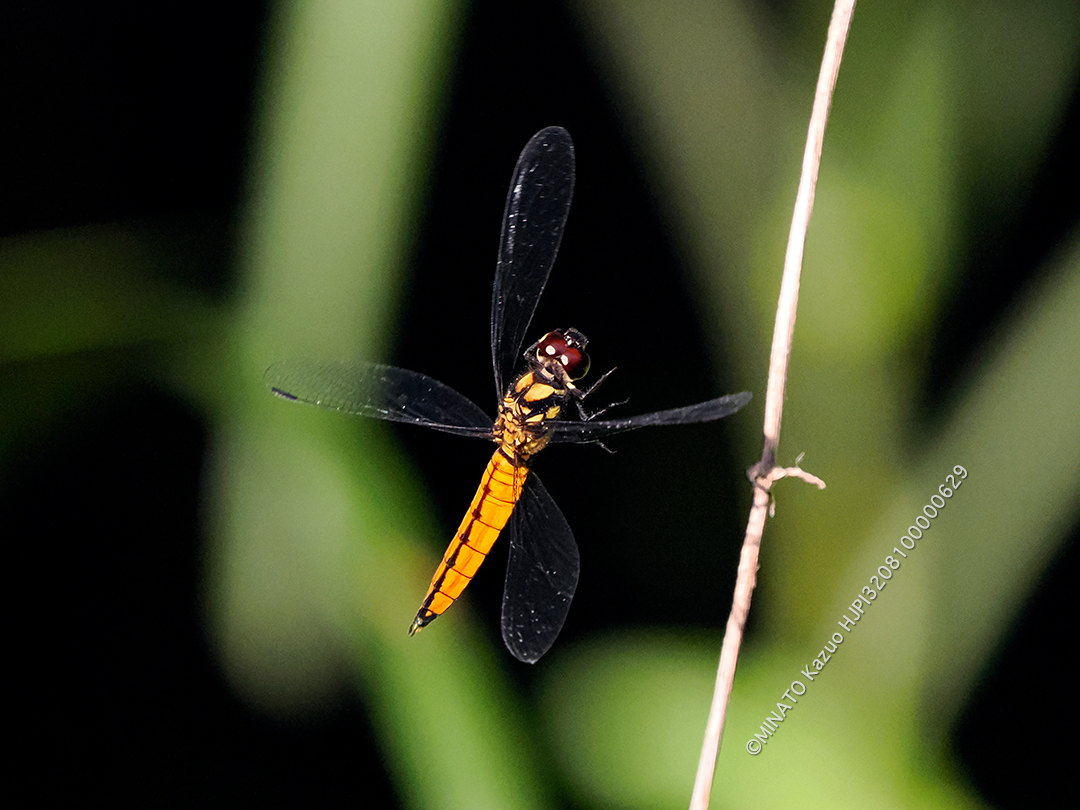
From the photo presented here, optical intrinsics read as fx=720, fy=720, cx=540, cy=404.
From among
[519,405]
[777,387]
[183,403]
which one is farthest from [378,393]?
[777,387]

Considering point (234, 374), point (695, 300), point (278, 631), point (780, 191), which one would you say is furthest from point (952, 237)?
point (278, 631)

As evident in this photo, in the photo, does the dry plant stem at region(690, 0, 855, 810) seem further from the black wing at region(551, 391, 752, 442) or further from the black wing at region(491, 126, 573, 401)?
the black wing at region(491, 126, 573, 401)

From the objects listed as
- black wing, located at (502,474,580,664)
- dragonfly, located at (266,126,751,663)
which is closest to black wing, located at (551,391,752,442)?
dragonfly, located at (266,126,751,663)

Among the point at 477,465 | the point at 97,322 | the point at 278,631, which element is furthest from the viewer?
the point at 477,465

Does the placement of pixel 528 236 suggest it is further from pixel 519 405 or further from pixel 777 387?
pixel 777 387

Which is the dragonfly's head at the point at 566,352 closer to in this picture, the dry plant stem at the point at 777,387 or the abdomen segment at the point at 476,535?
the abdomen segment at the point at 476,535

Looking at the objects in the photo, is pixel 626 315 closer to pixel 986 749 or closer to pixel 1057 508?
pixel 1057 508

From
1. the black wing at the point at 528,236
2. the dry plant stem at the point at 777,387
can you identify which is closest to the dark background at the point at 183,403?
the black wing at the point at 528,236
